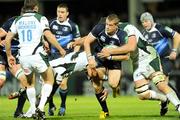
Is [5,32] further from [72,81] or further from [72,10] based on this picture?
[72,10]

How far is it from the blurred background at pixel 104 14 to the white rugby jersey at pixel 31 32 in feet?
44.0

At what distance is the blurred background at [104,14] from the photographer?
28281 millimetres

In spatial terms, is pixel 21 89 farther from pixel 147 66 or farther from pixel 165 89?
pixel 165 89

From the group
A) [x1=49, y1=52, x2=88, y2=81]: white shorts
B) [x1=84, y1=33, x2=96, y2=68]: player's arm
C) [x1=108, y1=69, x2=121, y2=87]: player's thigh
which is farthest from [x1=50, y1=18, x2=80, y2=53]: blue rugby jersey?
[x1=84, y1=33, x2=96, y2=68]: player's arm

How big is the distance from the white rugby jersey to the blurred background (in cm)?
1342

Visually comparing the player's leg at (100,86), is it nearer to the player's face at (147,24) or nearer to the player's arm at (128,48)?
the player's arm at (128,48)

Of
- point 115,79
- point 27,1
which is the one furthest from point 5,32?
point 115,79

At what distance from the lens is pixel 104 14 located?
119ft

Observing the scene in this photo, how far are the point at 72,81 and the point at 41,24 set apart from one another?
1506 centimetres

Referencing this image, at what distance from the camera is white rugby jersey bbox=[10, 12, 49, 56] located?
524 inches

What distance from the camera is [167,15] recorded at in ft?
102

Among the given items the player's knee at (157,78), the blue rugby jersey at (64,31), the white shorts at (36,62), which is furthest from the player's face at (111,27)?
the blue rugby jersey at (64,31)

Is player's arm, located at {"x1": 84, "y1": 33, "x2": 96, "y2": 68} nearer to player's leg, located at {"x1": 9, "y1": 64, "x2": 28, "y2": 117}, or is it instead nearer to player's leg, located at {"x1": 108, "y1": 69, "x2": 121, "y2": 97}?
player's leg, located at {"x1": 108, "y1": 69, "x2": 121, "y2": 97}

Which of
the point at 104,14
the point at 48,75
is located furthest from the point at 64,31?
the point at 104,14
